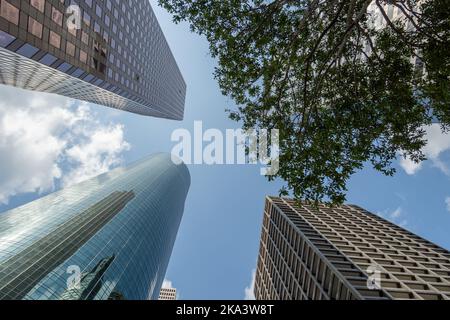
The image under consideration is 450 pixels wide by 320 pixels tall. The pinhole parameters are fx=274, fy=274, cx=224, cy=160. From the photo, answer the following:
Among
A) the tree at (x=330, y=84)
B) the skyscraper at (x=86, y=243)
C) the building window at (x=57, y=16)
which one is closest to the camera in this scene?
the tree at (x=330, y=84)

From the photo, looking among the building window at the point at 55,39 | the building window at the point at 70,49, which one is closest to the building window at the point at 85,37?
the building window at the point at 70,49

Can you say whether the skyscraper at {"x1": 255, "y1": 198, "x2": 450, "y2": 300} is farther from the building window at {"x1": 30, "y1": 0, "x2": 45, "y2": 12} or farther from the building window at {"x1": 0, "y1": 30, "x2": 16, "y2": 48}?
the building window at {"x1": 30, "y1": 0, "x2": 45, "y2": 12}

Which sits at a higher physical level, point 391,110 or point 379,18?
point 379,18

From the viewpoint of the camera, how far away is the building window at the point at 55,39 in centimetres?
2405

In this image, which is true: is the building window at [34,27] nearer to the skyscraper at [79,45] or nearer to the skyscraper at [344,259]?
the skyscraper at [79,45]

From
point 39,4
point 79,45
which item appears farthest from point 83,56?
point 39,4

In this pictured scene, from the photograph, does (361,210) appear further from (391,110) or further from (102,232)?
(391,110)

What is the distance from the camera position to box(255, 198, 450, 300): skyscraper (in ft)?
128

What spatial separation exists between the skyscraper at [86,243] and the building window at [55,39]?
904 inches

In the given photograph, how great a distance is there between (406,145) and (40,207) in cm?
8734

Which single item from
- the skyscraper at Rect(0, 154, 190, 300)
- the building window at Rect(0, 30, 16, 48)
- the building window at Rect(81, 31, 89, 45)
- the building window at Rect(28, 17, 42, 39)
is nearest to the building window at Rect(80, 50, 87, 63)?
the building window at Rect(81, 31, 89, 45)

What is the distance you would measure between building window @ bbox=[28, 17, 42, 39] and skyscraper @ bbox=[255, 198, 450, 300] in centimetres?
3052

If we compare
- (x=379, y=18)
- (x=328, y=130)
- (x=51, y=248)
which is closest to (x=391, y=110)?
(x=328, y=130)

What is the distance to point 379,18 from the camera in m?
40.8
